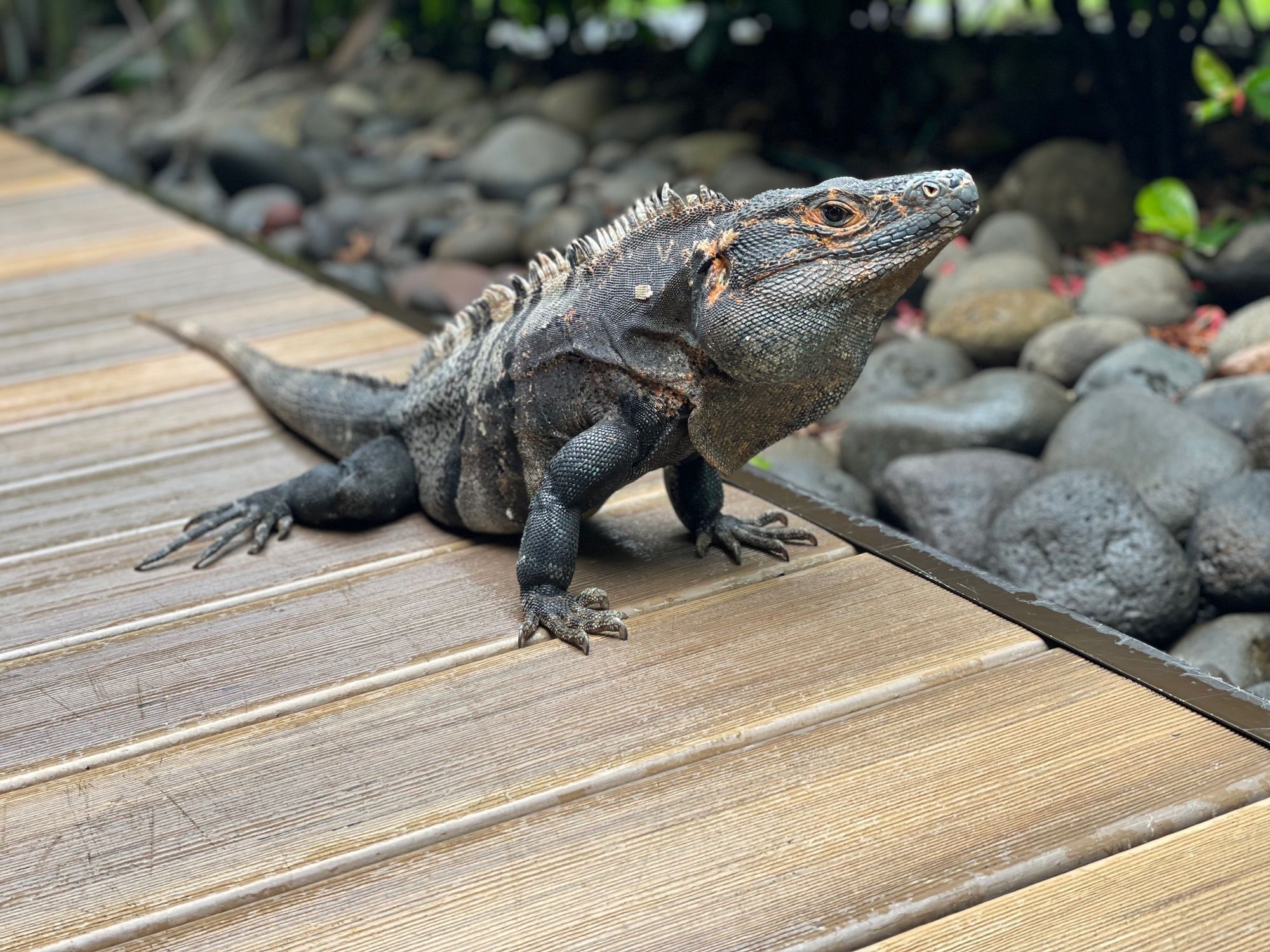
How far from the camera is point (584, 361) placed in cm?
325

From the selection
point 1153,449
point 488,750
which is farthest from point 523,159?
point 488,750

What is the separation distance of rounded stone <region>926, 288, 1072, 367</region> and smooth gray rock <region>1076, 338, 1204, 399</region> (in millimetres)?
571

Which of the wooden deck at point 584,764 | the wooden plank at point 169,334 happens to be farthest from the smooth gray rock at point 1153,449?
the wooden plank at point 169,334

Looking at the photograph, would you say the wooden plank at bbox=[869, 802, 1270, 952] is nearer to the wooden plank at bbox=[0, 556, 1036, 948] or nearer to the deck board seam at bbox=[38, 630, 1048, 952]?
the wooden plank at bbox=[0, 556, 1036, 948]

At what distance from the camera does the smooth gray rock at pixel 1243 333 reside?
6.08 meters

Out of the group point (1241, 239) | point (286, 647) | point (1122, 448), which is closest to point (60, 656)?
point (286, 647)

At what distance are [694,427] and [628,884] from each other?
1.20 m

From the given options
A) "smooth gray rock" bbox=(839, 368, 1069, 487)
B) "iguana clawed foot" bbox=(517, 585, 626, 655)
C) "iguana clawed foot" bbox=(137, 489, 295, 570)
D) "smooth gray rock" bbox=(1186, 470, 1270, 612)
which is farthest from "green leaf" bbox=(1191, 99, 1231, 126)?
"iguana clawed foot" bbox=(137, 489, 295, 570)

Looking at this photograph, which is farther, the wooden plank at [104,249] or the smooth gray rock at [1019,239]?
the smooth gray rock at [1019,239]

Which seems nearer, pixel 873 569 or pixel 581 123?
pixel 873 569

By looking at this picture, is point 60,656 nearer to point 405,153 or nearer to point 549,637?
point 549,637

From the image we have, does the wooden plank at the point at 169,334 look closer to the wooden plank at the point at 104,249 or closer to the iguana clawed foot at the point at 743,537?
the wooden plank at the point at 104,249

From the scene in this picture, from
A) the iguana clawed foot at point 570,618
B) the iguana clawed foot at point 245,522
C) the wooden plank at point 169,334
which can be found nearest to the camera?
the iguana clawed foot at point 570,618

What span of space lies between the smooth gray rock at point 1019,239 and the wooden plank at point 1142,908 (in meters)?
5.86
